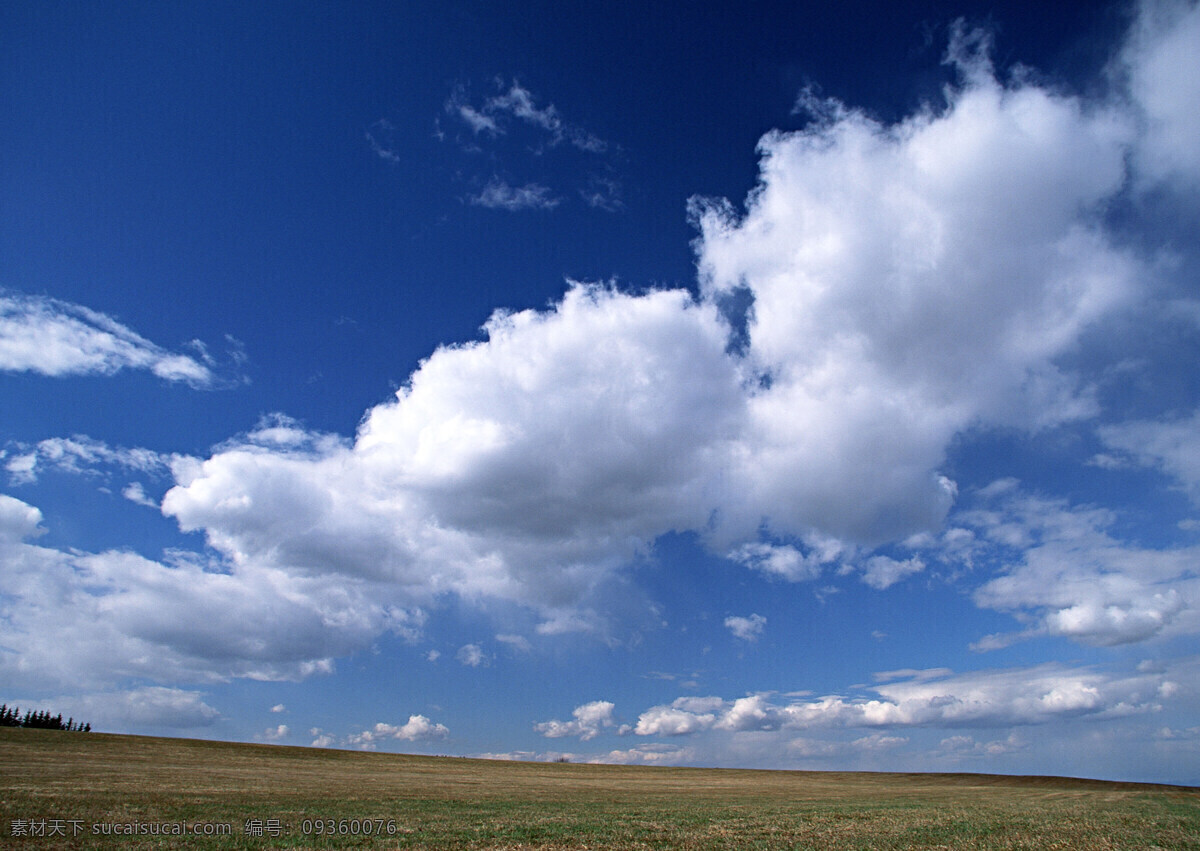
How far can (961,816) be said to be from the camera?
33375 mm

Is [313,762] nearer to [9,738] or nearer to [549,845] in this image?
[9,738]

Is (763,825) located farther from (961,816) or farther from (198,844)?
(198,844)

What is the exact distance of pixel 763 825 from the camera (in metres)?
27.6

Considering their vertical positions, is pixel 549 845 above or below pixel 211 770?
above

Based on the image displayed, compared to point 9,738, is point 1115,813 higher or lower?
higher

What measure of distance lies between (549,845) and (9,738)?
290 ft

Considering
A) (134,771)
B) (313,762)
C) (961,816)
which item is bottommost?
(313,762)

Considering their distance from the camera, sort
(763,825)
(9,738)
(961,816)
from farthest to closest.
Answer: (9,738), (961,816), (763,825)

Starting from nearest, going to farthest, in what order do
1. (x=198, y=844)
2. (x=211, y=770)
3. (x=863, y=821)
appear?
1. (x=198, y=844)
2. (x=863, y=821)
3. (x=211, y=770)

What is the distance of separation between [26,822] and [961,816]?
1714 inches

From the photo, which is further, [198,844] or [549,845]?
[549,845]

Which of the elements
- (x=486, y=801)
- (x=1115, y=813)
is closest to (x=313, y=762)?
(x=486, y=801)

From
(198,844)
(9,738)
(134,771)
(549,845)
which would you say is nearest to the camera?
(198,844)

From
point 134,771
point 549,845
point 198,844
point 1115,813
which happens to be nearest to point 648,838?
point 549,845
